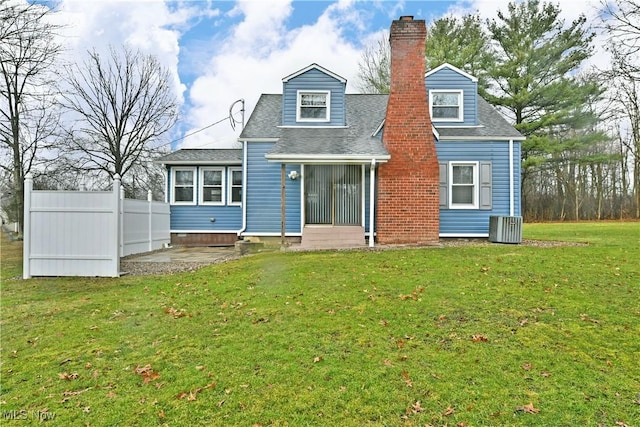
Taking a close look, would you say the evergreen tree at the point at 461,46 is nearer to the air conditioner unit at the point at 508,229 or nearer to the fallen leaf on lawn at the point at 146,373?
the air conditioner unit at the point at 508,229

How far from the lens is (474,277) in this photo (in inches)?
263

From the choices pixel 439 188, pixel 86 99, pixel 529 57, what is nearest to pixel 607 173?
pixel 529 57

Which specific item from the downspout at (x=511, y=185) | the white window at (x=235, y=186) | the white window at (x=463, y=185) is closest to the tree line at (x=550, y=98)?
the downspout at (x=511, y=185)

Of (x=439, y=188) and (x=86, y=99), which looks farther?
(x=86, y=99)

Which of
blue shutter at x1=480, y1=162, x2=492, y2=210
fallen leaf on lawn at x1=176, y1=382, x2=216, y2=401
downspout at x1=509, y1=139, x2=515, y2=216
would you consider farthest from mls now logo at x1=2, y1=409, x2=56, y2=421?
downspout at x1=509, y1=139, x2=515, y2=216

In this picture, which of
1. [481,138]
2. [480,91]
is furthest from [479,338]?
[480,91]

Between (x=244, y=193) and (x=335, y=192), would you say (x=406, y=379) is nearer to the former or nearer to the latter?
(x=335, y=192)

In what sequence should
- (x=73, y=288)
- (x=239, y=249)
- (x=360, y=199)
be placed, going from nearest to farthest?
(x=73, y=288) → (x=239, y=249) → (x=360, y=199)

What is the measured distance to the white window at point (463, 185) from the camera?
42.0ft

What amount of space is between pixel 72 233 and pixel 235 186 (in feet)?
24.3

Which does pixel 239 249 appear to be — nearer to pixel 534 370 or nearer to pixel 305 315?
pixel 305 315

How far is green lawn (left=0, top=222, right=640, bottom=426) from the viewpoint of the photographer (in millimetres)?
2953

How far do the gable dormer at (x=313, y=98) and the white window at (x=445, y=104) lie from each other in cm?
317

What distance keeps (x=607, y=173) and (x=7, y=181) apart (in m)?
40.4
